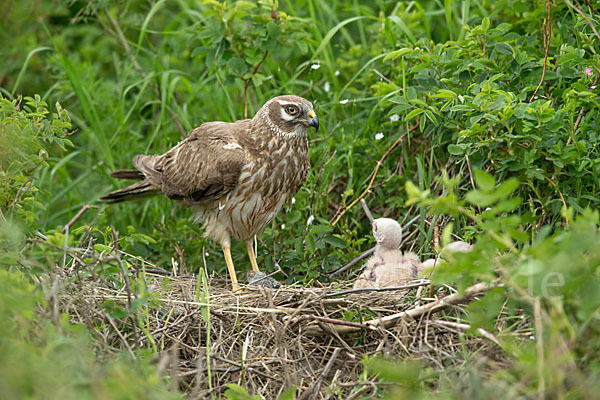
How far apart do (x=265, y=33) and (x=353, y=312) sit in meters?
2.67

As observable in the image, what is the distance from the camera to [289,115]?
4.86 m

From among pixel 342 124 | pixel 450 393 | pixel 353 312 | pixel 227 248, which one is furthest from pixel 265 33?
pixel 450 393

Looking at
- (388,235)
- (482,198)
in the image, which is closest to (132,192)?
(388,235)

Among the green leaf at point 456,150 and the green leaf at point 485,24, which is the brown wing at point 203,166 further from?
the green leaf at point 485,24

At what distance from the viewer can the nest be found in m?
3.29

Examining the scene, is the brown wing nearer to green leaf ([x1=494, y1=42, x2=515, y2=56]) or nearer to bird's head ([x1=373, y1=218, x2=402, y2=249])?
bird's head ([x1=373, y1=218, x2=402, y2=249])

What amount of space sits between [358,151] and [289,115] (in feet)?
2.77

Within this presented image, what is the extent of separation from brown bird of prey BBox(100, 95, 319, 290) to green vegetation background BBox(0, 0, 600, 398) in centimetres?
33

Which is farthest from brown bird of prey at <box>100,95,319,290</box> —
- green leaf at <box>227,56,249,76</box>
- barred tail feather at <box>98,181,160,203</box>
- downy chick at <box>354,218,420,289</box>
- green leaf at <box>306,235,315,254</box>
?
downy chick at <box>354,218,420,289</box>

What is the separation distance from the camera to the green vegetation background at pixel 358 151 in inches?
99.7

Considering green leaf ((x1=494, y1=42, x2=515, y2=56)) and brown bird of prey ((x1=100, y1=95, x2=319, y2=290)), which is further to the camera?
brown bird of prey ((x1=100, y1=95, x2=319, y2=290))

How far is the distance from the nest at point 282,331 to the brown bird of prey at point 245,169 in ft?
3.16

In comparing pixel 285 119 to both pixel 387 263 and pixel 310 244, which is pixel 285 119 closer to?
pixel 310 244

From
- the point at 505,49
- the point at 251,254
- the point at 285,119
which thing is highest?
the point at 505,49
